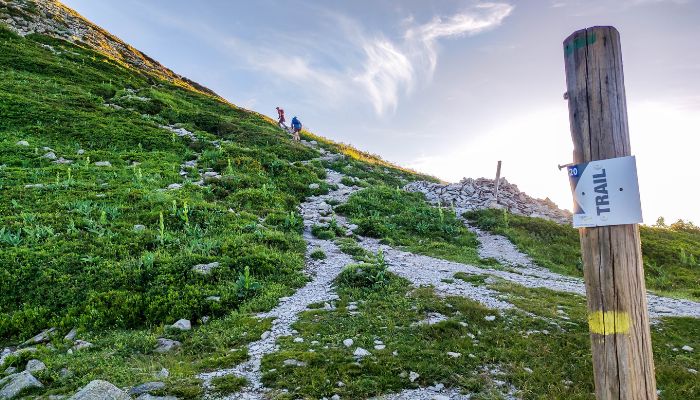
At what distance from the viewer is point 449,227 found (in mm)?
20203

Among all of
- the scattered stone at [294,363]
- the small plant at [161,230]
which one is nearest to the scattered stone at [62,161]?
the small plant at [161,230]

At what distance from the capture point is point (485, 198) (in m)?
25.6

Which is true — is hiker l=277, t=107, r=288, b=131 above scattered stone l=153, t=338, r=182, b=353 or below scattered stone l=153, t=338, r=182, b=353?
above

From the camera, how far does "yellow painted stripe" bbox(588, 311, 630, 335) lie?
398cm

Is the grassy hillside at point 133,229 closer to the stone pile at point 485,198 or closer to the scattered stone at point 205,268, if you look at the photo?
the scattered stone at point 205,268

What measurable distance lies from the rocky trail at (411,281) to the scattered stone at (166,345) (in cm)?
149

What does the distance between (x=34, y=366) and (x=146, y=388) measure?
2.46m

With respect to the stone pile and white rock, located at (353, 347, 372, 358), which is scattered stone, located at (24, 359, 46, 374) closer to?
white rock, located at (353, 347, 372, 358)

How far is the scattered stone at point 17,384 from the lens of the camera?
A: 643cm

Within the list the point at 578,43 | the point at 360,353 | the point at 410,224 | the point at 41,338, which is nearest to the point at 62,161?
the point at 41,338

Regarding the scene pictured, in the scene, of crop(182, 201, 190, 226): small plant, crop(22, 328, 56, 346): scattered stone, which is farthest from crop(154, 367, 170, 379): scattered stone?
crop(182, 201, 190, 226): small plant

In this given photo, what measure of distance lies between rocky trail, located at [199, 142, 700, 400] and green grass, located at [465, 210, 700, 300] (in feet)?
2.72

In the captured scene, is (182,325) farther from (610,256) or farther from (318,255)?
(610,256)

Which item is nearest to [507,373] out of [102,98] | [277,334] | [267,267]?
[277,334]
